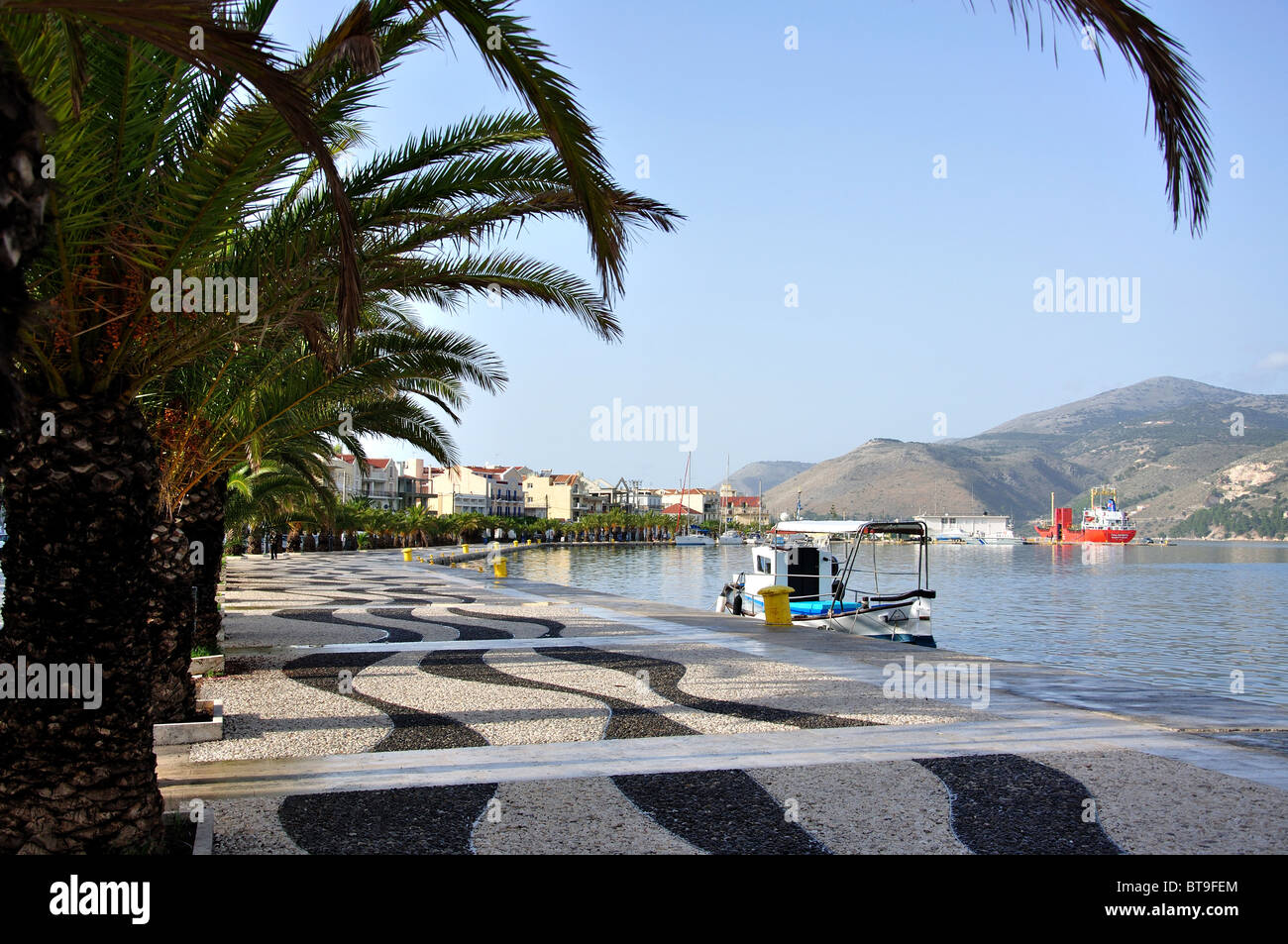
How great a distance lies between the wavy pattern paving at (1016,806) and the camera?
499 cm

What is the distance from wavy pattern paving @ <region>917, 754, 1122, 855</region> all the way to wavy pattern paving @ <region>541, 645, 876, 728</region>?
60.2 inches

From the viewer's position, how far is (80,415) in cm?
442

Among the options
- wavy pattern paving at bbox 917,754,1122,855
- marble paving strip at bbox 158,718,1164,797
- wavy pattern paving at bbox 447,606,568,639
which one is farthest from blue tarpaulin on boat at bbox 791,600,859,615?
wavy pattern paving at bbox 917,754,1122,855

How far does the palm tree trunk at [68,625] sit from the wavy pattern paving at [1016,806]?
4484 mm

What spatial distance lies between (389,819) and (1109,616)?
116 feet

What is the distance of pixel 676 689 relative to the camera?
9859mm

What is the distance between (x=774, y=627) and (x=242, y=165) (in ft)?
42.1

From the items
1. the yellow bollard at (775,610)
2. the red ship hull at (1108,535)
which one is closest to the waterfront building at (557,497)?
the red ship hull at (1108,535)

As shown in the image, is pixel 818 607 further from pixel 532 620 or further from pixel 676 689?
pixel 676 689

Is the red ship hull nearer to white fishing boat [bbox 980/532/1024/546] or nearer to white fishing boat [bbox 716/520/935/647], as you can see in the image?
white fishing boat [bbox 980/532/1024/546]

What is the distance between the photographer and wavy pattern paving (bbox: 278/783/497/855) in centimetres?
489

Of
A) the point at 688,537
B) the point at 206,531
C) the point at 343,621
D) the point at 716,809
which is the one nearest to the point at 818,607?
the point at 343,621

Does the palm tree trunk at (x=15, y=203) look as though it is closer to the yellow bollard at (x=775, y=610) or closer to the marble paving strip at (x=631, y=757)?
the marble paving strip at (x=631, y=757)
